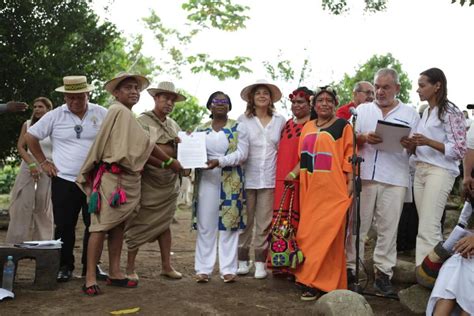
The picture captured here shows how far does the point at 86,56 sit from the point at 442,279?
28.4 ft

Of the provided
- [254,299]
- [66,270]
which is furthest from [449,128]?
[66,270]

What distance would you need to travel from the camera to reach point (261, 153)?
619cm

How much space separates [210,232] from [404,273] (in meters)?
2.03

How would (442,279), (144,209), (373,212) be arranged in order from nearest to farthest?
(442,279)
(373,212)
(144,209)

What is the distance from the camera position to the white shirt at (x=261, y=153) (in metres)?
6.14

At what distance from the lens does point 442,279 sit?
424cm

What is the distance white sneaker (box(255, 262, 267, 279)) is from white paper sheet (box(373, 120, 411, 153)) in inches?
71.3

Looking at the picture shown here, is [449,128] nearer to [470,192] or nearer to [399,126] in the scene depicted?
[399,126]

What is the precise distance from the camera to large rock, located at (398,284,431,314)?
15.8 feet

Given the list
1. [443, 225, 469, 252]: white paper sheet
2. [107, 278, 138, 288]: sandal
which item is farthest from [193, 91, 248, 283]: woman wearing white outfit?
[443, 225, 469, 252]: white paper sheet

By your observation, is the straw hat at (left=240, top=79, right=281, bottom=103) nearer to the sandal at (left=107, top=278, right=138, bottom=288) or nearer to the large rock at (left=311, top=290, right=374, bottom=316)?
the sandal at (left=107, top=278, right=138, bottom=288)

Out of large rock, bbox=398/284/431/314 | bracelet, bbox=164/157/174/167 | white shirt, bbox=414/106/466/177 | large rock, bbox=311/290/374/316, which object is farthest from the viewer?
bracelet, bbox=164/157/174/167

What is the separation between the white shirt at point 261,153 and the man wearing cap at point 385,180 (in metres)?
1.01

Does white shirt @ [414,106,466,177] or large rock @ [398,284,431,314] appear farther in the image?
white shirt @ [414,106,466,177]
